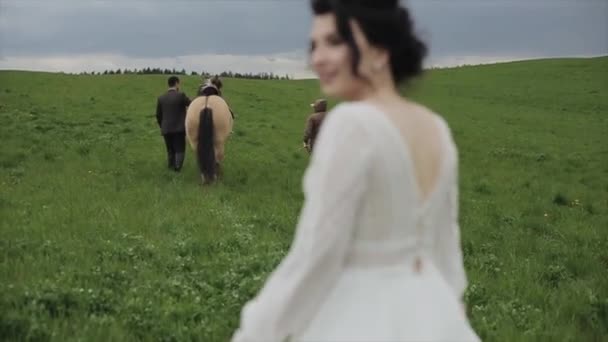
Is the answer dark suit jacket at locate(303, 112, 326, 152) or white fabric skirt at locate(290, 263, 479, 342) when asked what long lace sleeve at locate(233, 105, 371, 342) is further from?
dark suit jacket at locate(303, 112, 326, 152)

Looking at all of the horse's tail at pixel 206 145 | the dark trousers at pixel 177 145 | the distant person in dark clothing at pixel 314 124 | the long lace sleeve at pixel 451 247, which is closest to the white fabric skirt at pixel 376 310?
the long lace sleeve at pixel 451 247

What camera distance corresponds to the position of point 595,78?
167 feet

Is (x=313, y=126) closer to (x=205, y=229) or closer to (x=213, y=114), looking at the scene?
(x=213, y=114)

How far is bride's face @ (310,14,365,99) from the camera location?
2537 millimetres

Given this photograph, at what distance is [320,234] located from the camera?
7.67 feet

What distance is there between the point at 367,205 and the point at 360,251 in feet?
0.58

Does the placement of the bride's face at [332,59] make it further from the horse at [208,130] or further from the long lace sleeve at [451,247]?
the horse at [208,130]

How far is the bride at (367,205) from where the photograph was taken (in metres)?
2.34

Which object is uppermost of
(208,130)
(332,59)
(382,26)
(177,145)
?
(382,26)

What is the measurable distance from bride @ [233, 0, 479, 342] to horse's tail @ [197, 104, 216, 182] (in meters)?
12.4

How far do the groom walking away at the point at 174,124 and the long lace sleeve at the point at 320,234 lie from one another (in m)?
14.6

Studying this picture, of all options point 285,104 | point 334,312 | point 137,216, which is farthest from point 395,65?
point 285,104

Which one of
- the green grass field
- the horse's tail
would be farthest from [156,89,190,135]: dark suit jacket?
the horse's tail

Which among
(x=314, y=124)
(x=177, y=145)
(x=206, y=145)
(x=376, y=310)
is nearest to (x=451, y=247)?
(x=376, y=310)
